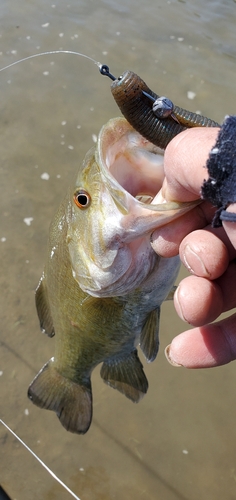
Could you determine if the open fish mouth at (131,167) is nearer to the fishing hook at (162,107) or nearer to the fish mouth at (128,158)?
the fish mouth at (128,158)

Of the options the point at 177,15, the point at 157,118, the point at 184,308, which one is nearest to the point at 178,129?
the point at 157,118

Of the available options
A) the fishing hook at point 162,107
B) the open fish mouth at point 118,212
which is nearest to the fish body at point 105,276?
the open fish mouth at point 118,212

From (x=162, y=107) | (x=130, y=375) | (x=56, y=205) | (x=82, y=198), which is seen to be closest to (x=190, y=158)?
(x=162, y=107)

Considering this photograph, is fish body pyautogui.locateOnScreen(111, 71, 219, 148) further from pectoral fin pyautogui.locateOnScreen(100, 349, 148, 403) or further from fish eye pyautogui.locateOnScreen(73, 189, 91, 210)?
pectoral fin pyautogui.locateOnScreen(100, 349, 148, 403)

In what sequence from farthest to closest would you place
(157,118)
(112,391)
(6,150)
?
1. (6,150)
2. (112,391)
3. (157,118)

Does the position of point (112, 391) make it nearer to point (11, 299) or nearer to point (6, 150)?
point (11, 299)

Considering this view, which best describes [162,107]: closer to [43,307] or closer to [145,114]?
[145,114]

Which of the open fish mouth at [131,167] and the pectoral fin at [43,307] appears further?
the pectoral fin at [43,307]
